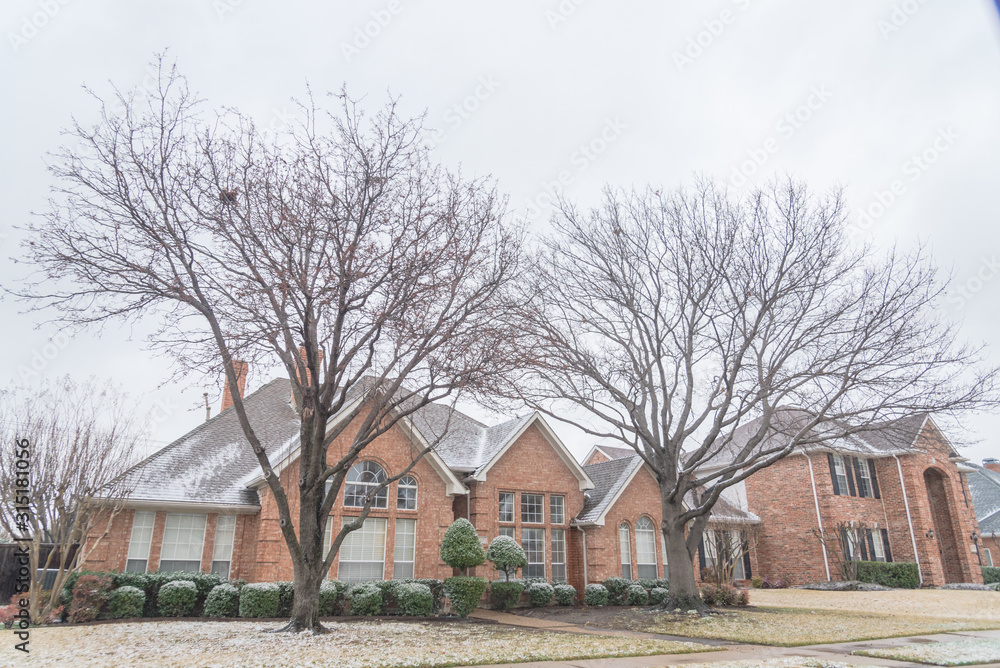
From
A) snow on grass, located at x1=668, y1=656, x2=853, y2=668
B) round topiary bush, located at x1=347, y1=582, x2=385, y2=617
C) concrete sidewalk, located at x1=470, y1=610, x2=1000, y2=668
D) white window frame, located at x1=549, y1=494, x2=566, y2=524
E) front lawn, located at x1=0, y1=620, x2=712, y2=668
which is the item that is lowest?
concrete sidewalk, located at x1=470, y1=610, x2=1000, y2=668

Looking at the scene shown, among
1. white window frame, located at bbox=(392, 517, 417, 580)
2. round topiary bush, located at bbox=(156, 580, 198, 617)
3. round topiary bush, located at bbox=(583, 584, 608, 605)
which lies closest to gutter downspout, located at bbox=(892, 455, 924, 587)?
round topiary bush, located at bbox=(583, 584, 608, 605)

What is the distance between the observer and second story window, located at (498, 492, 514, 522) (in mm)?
22484

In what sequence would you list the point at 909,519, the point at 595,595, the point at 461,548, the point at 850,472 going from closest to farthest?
the point at 461,548, the point at 595,595, the point at 909,519, the point at 850,472

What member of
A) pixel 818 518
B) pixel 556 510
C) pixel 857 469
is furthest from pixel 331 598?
pixel 857 469

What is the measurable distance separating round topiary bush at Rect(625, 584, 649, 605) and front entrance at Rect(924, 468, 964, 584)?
763 inches

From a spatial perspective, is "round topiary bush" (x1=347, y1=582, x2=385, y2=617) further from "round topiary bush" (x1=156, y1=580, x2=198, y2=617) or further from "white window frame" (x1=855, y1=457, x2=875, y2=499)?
"white window frame" (x1=855, y1=457, x2=875, y2=499)

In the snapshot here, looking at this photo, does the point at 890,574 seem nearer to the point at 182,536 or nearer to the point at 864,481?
the point at 864,481

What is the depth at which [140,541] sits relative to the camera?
17.4 meters

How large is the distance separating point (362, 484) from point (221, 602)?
17.5 feet

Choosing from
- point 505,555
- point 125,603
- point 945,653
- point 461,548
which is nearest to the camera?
point 945,653

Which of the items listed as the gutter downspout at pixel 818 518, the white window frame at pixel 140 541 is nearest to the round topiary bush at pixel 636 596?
the gutter downspout at pixel 818 518

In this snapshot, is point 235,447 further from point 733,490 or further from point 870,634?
point 733,490

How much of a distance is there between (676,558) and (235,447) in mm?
13922

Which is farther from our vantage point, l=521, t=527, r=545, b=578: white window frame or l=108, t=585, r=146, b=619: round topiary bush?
l=521, t=527, r=545, b=578: white window frame
